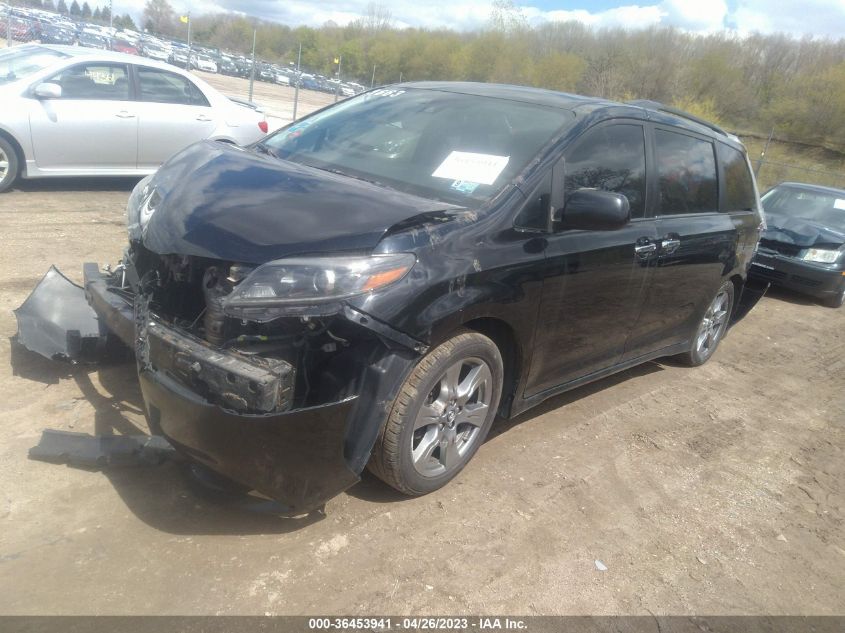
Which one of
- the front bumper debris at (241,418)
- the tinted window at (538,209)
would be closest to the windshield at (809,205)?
the tinted window at (538,209)

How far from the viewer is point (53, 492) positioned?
9.63 ft

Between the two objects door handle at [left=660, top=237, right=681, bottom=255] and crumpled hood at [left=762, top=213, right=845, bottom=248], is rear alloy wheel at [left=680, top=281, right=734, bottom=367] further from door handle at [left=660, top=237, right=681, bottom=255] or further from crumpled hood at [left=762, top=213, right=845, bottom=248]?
crumpled hood at [left=762, top=213, right=845, bottom=248]

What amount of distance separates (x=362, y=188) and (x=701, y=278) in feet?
9.45

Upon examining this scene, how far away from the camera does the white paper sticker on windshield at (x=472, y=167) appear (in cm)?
339

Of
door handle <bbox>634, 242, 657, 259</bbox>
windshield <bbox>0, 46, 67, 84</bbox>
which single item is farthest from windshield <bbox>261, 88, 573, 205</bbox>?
windshield <bbox>0, 46, 67, 84</bbox>

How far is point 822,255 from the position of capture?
29.8 feet

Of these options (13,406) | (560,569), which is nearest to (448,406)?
(560,569)

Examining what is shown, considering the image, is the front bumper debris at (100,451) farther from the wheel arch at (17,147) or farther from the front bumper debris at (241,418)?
the wheel arch at (17,147)

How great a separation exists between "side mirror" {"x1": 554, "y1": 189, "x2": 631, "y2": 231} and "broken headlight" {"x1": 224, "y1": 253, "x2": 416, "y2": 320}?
1.20 metres

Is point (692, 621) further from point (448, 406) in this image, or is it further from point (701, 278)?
point (701, 278)

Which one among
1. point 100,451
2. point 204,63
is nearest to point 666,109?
point 100,451

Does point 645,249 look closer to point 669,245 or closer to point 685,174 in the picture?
point 669,245

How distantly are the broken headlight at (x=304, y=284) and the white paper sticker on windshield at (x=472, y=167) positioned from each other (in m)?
0.97

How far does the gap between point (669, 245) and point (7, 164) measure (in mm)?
6864
